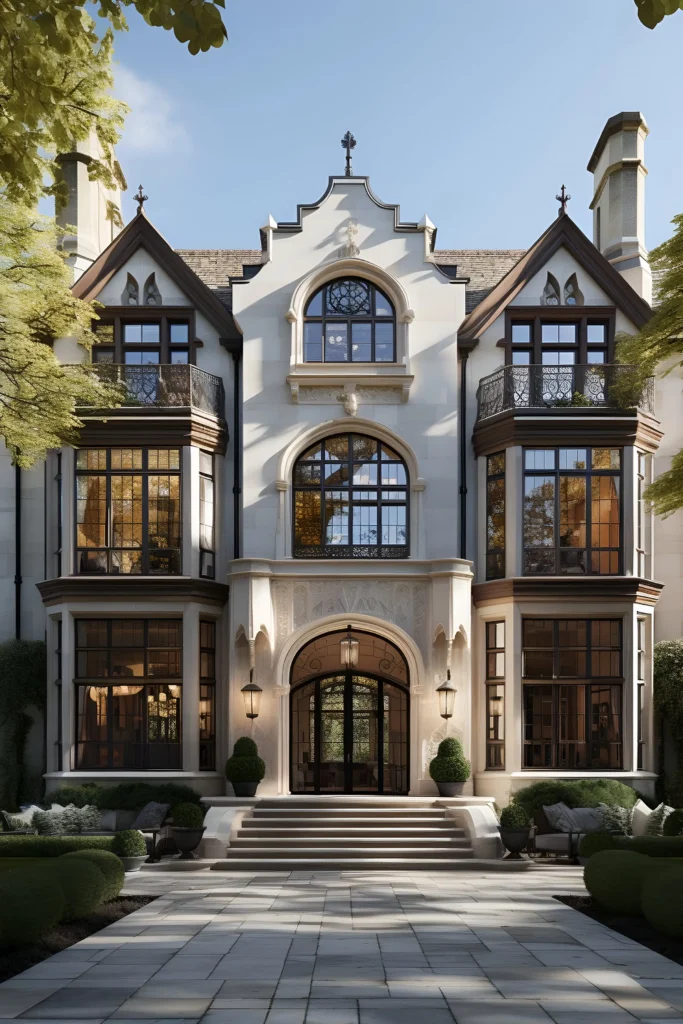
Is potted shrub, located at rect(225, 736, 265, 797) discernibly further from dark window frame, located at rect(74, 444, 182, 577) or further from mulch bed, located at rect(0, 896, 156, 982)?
mulch bed, located at rect(0, 896, 156, 982)

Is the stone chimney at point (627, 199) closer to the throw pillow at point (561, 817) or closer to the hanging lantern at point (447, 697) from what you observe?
the hanging lantern at point (447, 697)

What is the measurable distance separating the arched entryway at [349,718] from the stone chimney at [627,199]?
34.3 feet

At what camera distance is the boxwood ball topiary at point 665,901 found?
10547 mm

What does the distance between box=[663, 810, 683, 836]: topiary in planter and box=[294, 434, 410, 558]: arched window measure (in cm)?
757

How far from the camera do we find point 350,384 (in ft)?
74.7

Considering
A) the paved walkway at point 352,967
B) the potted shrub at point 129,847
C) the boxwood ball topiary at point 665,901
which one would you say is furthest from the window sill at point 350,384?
the boxwood ball topiary at point 665,901

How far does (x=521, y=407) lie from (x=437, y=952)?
13.9 metres

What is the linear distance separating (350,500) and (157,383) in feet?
15.8

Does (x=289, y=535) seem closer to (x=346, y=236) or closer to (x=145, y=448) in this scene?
(x=145, y=448)

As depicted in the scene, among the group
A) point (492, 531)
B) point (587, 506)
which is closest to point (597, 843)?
point (587, 506)

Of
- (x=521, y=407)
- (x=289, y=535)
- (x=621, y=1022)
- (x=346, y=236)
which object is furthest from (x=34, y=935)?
(x=346, y=236)

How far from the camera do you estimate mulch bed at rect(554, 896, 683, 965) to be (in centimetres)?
1059

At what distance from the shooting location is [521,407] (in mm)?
22359

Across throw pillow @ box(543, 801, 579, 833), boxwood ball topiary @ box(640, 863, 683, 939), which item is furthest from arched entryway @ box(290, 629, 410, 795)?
boxwood ball topiary @ box(640, 863, 683, 939)
